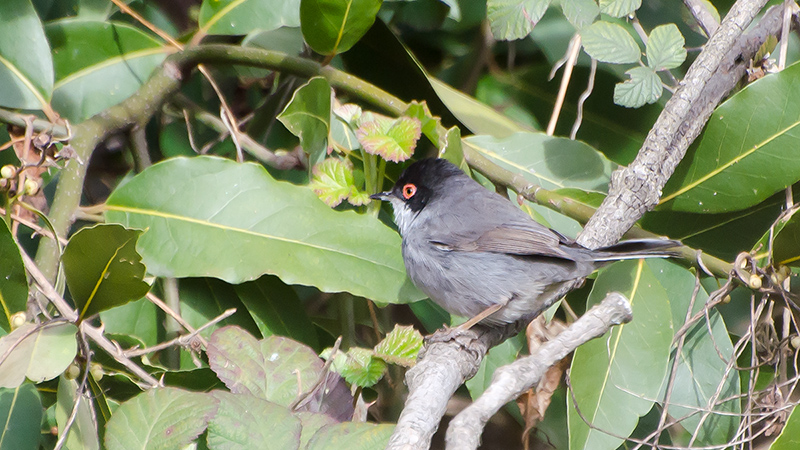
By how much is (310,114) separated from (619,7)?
4.32 feet

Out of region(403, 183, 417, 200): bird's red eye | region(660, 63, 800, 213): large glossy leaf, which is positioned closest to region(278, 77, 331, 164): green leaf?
region(403, 183, 417, 200): bird's red eye

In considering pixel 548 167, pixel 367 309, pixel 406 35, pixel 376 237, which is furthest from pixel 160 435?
pixel 406 35

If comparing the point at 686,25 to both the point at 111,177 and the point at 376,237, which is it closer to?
the point at 376,237

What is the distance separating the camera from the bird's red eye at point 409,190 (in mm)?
3330

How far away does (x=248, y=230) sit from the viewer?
107 inches

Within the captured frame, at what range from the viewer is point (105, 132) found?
9.47ft

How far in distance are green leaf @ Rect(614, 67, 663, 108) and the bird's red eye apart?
1.02 m

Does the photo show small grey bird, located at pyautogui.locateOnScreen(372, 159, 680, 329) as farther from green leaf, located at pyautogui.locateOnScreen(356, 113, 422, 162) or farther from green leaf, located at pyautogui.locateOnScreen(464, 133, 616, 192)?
green leaf, located at pyautogui.locateOnScreen(356, 113, 422, 162)

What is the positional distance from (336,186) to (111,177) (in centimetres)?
149

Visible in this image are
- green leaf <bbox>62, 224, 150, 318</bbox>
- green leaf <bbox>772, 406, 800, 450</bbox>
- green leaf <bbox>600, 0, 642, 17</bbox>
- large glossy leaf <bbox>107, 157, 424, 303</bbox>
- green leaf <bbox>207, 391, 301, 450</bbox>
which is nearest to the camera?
green leaf <bbox>207, 391, 301, 450</bbox>

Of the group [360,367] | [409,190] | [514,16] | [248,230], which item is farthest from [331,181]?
[514,16]

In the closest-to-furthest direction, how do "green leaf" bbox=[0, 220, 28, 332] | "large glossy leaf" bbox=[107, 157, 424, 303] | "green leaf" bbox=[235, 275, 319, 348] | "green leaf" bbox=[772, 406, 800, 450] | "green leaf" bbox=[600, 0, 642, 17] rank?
1. "green leaf" bbox=[0, 220, 28, 332]
2. "green leaf" bbox=[772, 406, 800, 450]
3. "large glossy leaf" bbox=[107, 157, 424, 303]
4. "green leaf" bbox=[600, 0, 642, 17]
5. "green leaf" bbox=[235, 275, 319, 348]

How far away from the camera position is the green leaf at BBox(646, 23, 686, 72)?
2826 millimetres

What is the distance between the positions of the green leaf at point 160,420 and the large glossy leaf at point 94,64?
→ 5.62 ft
